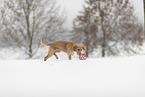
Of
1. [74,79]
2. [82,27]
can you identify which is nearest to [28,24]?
[82,27]

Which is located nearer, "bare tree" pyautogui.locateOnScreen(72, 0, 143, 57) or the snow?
the snow

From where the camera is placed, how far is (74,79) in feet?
9.90

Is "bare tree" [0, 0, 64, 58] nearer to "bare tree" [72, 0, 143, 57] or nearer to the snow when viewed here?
"bare tree" [72, 0, 143, 57]

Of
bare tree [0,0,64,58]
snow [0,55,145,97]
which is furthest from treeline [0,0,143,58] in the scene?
snow [0,55,145,97]

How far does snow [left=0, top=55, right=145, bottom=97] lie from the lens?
2.70 m

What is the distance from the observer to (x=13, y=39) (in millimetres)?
9109

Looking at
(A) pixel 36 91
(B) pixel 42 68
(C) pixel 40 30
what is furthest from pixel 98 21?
(A) pixel 36 91

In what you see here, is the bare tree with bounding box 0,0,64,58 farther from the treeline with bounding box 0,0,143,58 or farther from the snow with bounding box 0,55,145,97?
the snow with bounding box 0,55,145,97

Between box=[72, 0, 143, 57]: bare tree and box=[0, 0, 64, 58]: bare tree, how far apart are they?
1833 mm

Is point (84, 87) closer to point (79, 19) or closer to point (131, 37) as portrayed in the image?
point (79, 19)

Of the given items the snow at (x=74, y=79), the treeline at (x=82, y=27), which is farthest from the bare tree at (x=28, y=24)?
the snow at (x=74, y=79)

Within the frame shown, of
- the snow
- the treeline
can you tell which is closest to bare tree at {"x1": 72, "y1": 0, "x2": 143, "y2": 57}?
the treeline

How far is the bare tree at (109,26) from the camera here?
34.4 ft

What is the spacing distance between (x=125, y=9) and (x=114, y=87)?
995cm
